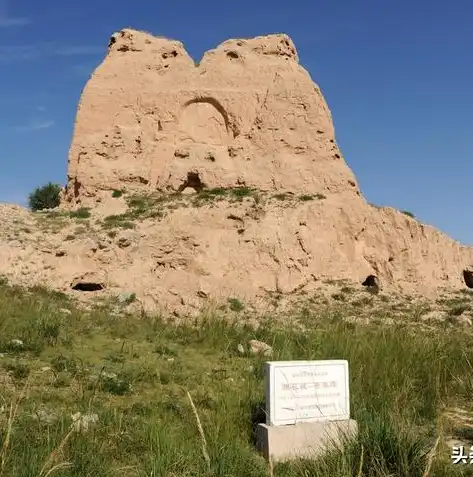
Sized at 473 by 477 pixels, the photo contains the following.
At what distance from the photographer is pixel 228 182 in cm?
2148

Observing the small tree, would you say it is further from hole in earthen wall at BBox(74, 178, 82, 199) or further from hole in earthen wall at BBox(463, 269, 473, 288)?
hole in earthen wall at BBox(463, 269, 473, 288)

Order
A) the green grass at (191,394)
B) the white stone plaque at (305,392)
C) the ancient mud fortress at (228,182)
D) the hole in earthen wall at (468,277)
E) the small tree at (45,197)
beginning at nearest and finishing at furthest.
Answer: the green grass at (191,394)
the white stone plaque at (305,392)
the ancient mud fortress at (228,182)
the hole in earthen wall at (468,277)
the small tree at (45,197)

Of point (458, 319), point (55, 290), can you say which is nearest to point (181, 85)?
point (55, 290)

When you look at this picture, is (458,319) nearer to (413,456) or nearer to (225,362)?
(225,362)

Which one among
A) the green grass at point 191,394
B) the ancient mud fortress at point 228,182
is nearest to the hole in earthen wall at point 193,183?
the ancient mud fortress at point 228,182

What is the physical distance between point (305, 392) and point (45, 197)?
108 ft

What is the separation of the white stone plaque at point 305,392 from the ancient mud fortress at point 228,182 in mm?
13031

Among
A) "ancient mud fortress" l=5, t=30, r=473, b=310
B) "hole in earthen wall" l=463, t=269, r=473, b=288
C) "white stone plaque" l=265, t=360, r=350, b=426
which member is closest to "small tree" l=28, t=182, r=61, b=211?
"ancient mud fortress" l=5, t=30, r=473, b=310

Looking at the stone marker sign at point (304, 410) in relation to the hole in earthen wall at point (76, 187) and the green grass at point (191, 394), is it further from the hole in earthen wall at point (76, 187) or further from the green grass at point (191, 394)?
the hole in earthen wall at point (76, 187)

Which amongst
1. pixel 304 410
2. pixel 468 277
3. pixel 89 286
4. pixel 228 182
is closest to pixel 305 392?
pixel 304 410

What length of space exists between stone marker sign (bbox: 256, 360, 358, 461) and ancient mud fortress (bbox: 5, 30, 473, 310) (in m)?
13.0

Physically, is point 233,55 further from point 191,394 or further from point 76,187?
point 191,394

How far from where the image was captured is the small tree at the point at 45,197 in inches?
1357

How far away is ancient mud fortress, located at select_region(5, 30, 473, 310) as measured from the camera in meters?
18.6
